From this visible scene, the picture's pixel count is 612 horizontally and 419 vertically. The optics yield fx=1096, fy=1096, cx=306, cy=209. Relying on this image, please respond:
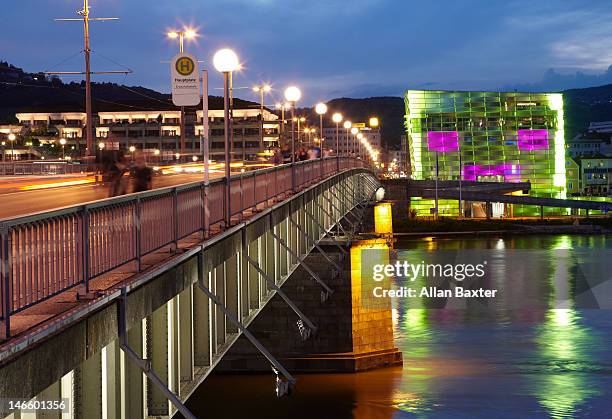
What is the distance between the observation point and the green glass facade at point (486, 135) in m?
153

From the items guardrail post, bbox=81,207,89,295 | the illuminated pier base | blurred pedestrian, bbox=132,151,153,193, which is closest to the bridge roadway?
guardrail post, bbox=81,207,89,295

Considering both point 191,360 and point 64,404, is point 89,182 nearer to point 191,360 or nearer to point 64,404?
point 191,360

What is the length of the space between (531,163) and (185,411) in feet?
477

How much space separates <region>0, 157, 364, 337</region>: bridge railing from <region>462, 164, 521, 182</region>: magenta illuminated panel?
136976 millimetres

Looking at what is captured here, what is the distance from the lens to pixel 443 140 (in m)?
155

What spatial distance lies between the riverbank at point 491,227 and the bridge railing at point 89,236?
366 ft

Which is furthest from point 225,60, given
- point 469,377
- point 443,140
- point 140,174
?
point 443,140

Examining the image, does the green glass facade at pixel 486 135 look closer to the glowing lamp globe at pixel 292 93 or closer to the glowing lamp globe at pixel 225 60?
the glowing lamp globe at pixel 292 93

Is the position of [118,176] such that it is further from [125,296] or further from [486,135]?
[486,135]

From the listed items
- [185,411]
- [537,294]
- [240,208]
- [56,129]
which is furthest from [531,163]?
[185,411]

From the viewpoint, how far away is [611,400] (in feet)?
131

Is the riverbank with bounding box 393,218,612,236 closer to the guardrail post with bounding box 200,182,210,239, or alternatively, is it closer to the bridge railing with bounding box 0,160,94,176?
the bridge railing with bounding box 0,160,94,176

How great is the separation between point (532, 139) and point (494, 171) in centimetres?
692

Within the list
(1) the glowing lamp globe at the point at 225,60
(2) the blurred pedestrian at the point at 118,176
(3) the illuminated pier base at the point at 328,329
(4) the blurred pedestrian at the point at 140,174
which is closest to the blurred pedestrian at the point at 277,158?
(3) the illuminated pier base at the point at 328,329
